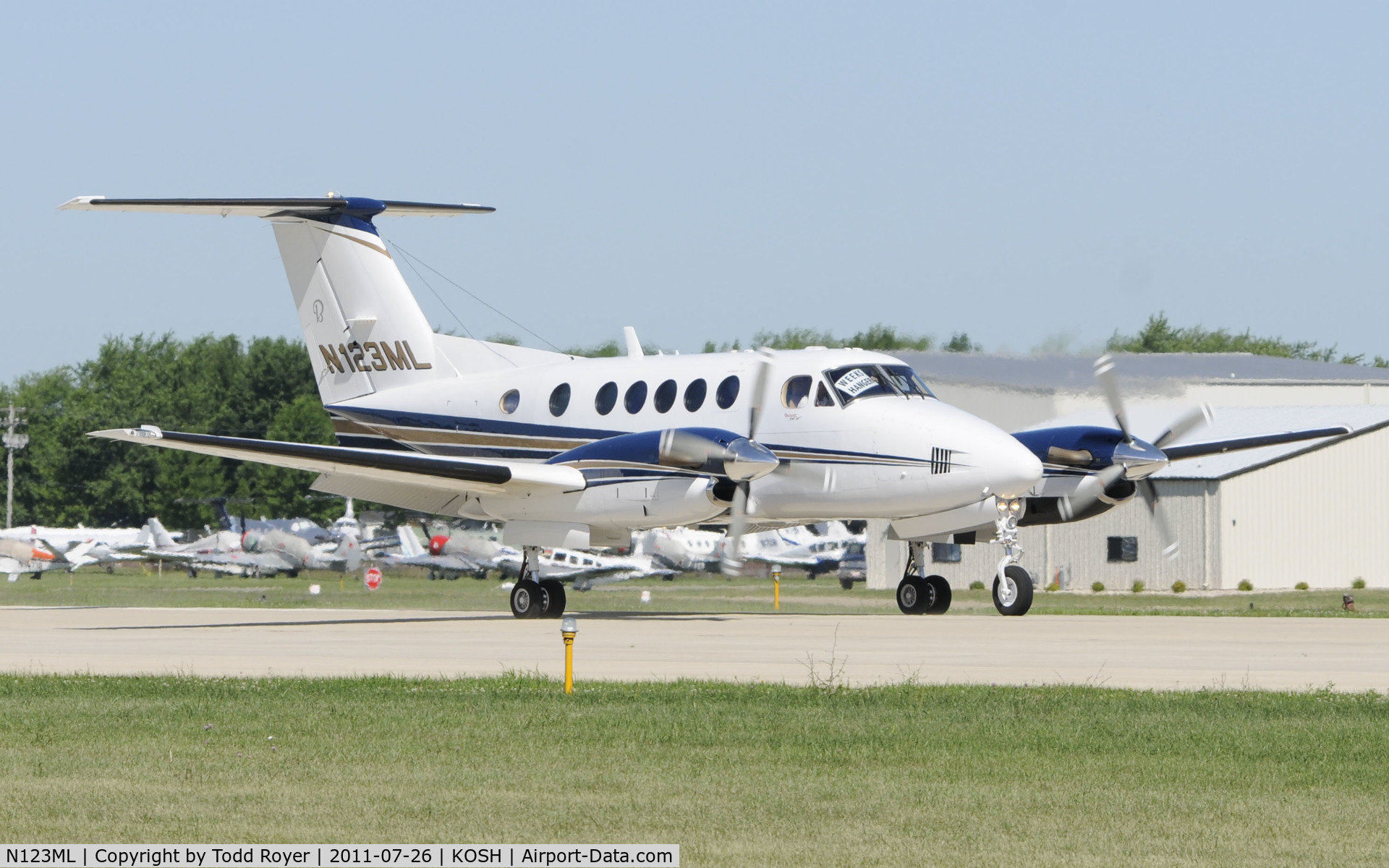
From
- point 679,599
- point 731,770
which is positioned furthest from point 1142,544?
point 731,770

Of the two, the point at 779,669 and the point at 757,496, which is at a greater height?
the point at 757,496

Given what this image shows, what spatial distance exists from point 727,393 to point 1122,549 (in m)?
29.9

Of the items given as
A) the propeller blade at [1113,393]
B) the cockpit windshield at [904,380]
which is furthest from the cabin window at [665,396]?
the propeller blade at [1113,393]

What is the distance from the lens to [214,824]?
9.09 m

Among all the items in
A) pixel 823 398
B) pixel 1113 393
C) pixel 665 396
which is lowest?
pixel 823 398

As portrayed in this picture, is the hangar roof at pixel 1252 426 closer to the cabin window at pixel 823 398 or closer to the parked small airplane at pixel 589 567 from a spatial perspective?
the parked small airplane at pixel 589 567

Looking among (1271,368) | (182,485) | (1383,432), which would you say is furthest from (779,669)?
(182,485)

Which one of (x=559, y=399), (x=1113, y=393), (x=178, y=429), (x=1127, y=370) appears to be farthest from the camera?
(x=178, y=429)

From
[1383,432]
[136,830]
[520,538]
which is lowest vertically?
[136,830]

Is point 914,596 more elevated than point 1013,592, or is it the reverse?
point 1013,592

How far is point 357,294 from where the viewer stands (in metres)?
31.4

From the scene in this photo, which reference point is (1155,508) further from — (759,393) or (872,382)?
(759,393)

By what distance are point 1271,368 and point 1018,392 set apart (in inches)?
1027

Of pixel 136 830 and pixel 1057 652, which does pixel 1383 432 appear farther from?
pixel 136 830
